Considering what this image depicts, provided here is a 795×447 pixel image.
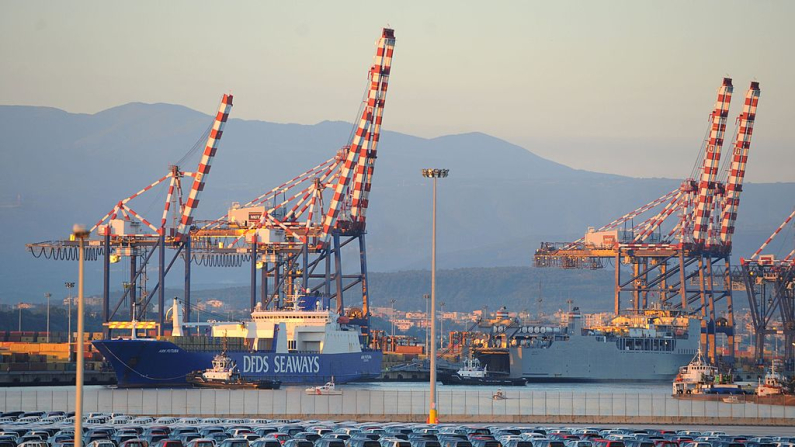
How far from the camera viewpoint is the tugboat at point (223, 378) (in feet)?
296

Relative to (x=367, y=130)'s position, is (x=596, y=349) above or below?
below

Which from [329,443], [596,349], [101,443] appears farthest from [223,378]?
[596,349]

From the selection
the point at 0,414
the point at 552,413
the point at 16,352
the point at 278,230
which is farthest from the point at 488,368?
the point at 0,414

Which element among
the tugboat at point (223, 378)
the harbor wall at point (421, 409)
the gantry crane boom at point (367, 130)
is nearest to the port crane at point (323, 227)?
the gantry crane boom at point (367, 130)

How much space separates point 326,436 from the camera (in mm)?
45156

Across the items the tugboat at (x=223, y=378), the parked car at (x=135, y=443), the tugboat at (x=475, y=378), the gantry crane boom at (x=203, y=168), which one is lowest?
the tugboat at (x=475, y=378)

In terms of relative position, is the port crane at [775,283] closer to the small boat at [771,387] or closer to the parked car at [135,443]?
the small boat at [771,387]

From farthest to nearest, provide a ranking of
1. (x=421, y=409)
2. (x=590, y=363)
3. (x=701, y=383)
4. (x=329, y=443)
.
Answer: (x=590, y=363) → (x=701, y=383) → (x=421, y=409) → (x=329, y=443)

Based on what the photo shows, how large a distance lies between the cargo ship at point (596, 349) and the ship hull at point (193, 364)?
2511 cm

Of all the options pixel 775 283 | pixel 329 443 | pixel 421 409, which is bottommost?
pixel 421 409

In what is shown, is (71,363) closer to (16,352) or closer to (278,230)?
(16,352)

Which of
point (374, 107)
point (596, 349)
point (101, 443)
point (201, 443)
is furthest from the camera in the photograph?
point (596, 349)

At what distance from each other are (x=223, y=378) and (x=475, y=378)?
104ft

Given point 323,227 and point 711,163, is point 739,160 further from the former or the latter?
point 323,227
